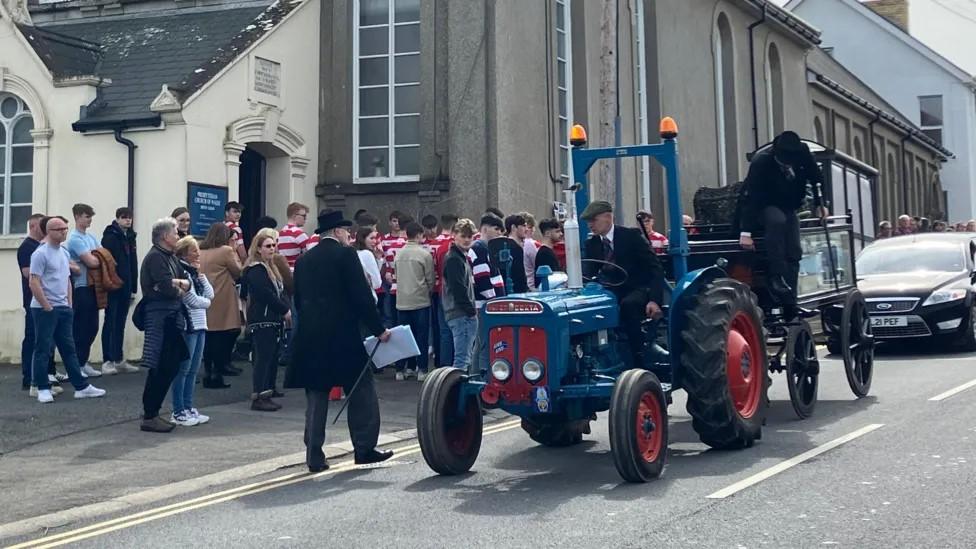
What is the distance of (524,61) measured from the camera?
2016 centimetres

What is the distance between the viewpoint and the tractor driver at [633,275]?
30.9 feet

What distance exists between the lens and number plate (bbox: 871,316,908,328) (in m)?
16.5

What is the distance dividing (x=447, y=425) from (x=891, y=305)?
9.52m

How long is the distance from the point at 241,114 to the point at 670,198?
938cm

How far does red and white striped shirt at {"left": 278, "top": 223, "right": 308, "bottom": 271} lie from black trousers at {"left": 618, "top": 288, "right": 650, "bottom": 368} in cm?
627

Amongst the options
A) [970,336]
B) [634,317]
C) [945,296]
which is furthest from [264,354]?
[970,336]

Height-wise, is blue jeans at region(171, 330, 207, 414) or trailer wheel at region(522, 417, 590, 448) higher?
blue jeans at region(171, 330, 207, 414)

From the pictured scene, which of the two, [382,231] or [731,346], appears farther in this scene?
[382,231]

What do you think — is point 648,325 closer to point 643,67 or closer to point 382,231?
point 382,231

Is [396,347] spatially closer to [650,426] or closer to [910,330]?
[650,426]

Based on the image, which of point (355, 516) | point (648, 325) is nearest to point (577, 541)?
point (355, 516)

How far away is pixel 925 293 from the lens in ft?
54.7

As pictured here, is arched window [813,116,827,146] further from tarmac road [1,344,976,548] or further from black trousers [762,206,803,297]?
tarmac road [1,344,976,548]

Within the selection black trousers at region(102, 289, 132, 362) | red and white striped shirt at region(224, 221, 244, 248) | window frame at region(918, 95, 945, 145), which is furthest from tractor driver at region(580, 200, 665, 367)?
window frame at region(918, 95, 945, 145)
